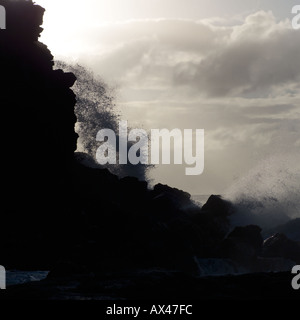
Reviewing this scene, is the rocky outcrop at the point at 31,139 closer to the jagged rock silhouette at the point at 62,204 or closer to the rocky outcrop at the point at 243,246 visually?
the jagged rock silhouette at the point at 62,204

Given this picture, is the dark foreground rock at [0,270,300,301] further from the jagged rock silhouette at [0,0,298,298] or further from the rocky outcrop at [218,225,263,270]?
the rocky outcrop at [218,225,263,270]

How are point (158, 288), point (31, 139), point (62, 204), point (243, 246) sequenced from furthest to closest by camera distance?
point (243, 246) → point (31, 139) → point (62, 204) → point (158, 288)

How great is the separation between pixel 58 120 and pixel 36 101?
2.20 metres

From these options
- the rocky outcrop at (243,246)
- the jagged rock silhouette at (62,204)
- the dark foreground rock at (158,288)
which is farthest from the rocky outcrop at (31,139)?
the rocky outcrop at (243,246)

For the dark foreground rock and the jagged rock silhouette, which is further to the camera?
the jagged rock silhouette

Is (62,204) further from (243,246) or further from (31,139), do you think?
(243,246)

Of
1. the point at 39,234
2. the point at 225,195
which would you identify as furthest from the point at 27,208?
the point at 225,195

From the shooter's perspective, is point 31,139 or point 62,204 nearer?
point 62,204

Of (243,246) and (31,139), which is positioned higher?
(31,139)

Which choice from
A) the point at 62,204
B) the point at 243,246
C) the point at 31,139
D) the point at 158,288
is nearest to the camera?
the point at 158,288

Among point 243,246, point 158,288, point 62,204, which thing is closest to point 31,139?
point 62,204

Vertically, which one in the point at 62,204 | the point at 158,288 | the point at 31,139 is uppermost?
the point at 31,139

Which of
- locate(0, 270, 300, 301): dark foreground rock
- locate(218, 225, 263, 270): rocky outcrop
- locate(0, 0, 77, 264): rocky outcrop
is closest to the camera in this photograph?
locate(0, 270, 300, 301): dark foreground rock

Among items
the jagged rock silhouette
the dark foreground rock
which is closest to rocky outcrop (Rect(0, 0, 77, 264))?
the jagged rock silhouette
